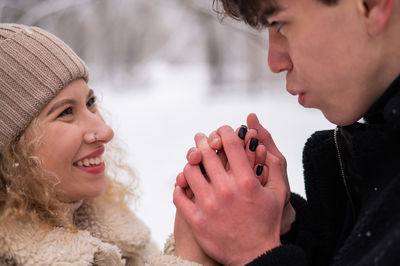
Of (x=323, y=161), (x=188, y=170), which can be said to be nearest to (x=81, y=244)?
(x=188, y=170)

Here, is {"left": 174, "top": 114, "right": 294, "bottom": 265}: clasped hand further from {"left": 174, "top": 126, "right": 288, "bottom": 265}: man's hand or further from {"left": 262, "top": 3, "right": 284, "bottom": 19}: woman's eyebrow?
{"left": 262, "top": 3, "right": 284, "bottom": 19}: woman's eyebrow

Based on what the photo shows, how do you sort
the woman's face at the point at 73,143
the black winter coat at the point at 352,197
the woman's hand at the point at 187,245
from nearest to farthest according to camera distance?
the black winter coat at the point at 352,197 < the woman's hand at the point at 187,245 < the woman's face at the point at 73,143

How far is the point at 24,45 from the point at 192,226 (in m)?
0.77

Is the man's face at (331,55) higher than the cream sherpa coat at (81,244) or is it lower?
higher

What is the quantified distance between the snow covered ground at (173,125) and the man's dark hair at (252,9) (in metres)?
0.87

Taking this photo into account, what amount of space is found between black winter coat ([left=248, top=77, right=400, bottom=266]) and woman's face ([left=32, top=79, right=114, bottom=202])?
0.61 m

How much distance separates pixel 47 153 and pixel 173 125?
18.0ft

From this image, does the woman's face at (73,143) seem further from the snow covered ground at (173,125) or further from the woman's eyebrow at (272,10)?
the woman's eyebrow at (272,10)

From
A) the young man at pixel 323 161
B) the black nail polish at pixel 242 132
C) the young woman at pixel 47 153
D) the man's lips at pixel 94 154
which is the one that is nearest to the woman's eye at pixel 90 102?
the young woman at pixel 47 153

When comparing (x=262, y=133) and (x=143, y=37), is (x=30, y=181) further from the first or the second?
(x=143, y=37)

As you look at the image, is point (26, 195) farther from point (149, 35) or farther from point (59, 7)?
point (149, 35)

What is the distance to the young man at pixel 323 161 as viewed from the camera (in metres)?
0.81

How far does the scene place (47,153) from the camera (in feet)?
4.19

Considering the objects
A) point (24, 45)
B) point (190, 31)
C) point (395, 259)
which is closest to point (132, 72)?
point (190, 31)
